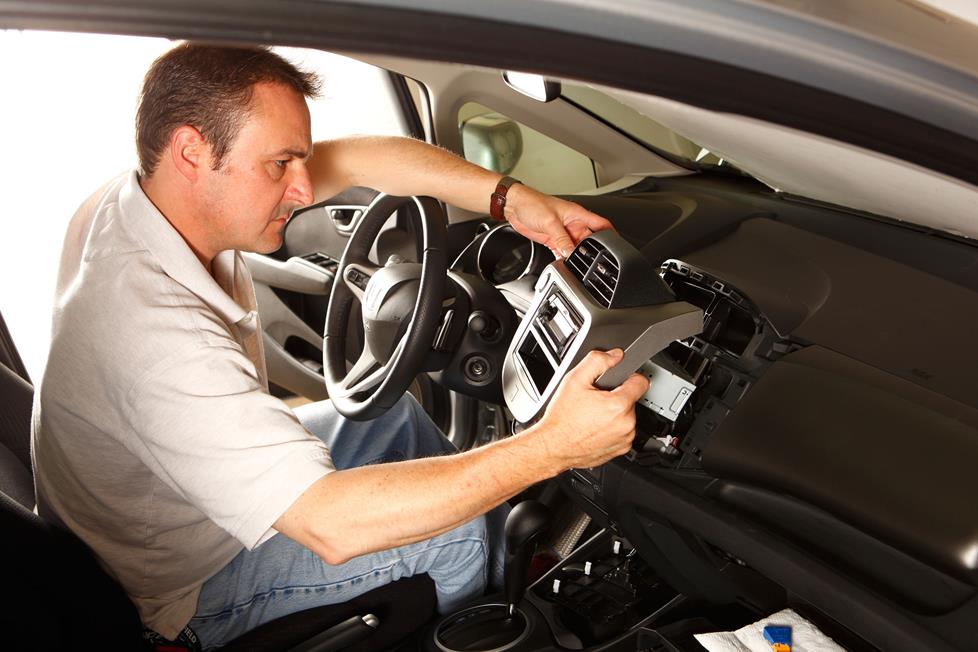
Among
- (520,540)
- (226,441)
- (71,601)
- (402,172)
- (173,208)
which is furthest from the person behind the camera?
(402,172)

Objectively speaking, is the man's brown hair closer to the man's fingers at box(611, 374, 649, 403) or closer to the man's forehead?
the man's forehead

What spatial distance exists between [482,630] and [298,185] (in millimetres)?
926

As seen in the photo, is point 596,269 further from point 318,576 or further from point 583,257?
point 318,576

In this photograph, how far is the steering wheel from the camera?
5.34 feet

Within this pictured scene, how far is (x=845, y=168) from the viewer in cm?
104

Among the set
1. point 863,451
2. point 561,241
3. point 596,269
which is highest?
point 561,241

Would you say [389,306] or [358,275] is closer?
[389,306]

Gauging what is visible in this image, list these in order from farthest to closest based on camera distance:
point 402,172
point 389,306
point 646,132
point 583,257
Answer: point 646,132, point 402,172, point 389,306, point 583,257

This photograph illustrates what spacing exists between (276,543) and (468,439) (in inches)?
38.4

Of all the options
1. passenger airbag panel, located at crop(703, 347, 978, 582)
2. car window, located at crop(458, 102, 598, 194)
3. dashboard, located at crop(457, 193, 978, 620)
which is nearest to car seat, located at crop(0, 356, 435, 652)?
dashboard, located at crop(457, 193, 978, 620)

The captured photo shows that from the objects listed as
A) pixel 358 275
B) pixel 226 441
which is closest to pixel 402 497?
pixel 226 441

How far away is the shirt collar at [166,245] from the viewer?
1.26 m

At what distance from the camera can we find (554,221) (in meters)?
1.65

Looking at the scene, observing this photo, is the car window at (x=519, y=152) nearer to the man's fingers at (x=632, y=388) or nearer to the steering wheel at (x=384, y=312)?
the steering wheel at (x=384, y=312)
